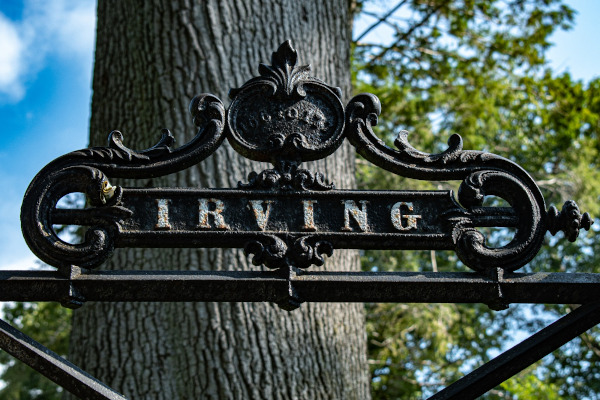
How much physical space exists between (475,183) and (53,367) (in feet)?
4.19

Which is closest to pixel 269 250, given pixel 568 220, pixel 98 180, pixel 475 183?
pixel 98 180

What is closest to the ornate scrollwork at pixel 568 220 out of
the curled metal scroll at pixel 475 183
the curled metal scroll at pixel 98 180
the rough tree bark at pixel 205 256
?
the curled metal scroll at pixel 475 183

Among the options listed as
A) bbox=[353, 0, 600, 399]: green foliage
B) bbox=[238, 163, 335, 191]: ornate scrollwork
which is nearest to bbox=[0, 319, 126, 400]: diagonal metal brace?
bbox=[238, 163, 335, 191]: ornate scrollwork

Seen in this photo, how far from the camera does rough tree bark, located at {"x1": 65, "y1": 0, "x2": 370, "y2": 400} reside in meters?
3.19

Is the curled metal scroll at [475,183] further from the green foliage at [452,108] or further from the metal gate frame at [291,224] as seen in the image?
the green foliage at [452,108]

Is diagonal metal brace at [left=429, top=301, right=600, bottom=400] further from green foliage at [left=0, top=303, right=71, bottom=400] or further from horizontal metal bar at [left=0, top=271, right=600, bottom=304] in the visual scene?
green foliage at [left=0, top=303, right=71, bottom=400]

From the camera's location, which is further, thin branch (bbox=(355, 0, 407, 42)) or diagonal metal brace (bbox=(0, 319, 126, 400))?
thin branch (bbox=(355, 0, 407, 42))

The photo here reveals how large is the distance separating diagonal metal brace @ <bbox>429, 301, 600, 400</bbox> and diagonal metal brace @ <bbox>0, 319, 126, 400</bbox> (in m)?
0.89

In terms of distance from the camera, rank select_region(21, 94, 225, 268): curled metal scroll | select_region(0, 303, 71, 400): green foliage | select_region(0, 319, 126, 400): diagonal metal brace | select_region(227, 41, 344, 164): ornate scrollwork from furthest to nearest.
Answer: select_region(0, 303, 71, 400): green foliage < select_region(227, 41, 344, 164): ornate scrollwork < select_region(21, 94, 225, 268): curled metal scroll < select_region(0, 319, 126, 400): diagonal metal brace

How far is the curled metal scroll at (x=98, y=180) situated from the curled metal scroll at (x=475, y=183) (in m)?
0.44

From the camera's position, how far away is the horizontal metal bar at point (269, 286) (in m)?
1.76

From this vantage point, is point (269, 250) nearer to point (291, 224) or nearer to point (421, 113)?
point (291, 224)

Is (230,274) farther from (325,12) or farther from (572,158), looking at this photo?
(572,158)

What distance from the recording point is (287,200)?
1.89m
